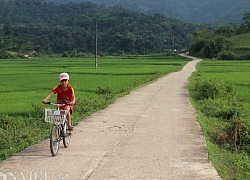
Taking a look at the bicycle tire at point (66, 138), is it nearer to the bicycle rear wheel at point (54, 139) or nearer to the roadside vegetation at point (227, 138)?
the bicycle rear wheel at point (54, 139)

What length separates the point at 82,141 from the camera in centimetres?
813

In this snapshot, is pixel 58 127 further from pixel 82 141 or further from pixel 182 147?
pixel 182 147

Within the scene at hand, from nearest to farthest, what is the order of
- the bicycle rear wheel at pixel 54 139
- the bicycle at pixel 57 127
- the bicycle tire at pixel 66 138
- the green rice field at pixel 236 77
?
the bicycle rear wheel at pixel 54 139 → the bicycle at pixel 57 127 → the bicycle tire at pixel 66 138 → the green rice field at pixel 236 77

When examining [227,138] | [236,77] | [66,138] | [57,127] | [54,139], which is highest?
[57,127]

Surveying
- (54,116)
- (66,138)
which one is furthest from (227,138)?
(54,116)

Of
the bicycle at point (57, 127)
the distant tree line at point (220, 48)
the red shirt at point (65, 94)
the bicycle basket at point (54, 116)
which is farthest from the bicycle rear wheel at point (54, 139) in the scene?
the distant tree line at point (220, 48)

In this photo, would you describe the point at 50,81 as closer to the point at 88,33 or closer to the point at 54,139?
the point at 54,139

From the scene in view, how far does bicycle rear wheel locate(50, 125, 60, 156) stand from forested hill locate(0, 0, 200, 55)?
271 ft

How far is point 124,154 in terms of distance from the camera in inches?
273

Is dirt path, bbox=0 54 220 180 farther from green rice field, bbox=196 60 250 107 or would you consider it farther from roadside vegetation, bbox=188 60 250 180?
green rice field, bbox=196 60 250 107

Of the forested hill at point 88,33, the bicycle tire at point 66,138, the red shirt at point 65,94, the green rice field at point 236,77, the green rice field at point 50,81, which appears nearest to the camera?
the bicycle tire at point 66,138

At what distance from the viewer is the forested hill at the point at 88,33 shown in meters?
95.9

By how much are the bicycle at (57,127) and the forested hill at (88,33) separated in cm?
8227

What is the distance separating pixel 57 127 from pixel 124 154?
1343mm
